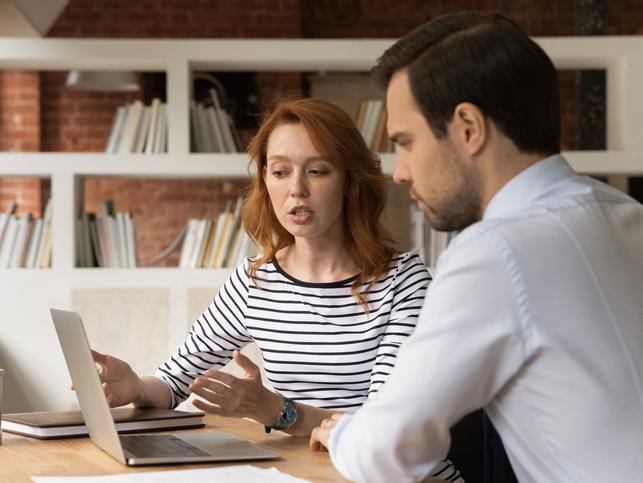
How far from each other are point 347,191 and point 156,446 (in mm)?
850

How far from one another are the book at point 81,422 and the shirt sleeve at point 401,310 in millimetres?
394

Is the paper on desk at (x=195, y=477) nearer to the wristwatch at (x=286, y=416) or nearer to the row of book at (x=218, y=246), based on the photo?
the wristwatch at (x=286, y=416)

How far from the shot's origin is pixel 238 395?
6.14 ft

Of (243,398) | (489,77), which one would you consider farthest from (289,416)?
(489,77)

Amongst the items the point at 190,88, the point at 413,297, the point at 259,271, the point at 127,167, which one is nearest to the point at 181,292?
the point at 127,167

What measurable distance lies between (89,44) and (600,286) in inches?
135

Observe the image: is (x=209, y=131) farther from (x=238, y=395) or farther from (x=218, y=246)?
(x=238, y=395)

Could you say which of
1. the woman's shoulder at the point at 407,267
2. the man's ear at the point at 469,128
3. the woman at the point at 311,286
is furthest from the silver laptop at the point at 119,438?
the man's ear at the point at 469,128

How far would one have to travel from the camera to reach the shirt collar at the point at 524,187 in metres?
1.33

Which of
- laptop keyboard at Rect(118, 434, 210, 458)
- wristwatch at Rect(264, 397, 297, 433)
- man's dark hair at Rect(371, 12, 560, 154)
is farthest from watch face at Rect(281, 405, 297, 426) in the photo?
man's dark hair at Rect(371, 12, 560, 154)

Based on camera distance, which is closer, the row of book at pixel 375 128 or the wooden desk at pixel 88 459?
the wooden desk at pixel 88 459

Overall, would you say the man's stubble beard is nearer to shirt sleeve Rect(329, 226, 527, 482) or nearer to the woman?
shirt sleeve Rect(329, 226, 527, 482)

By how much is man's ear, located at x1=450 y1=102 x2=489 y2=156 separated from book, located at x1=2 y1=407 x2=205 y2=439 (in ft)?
3.15

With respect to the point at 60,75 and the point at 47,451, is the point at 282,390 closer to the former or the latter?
the point at 47,451
